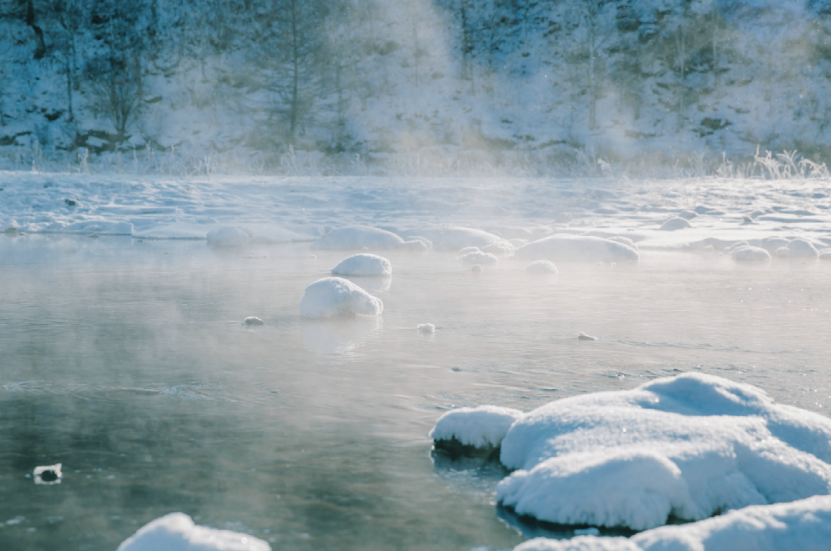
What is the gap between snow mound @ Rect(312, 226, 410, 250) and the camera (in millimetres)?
9312

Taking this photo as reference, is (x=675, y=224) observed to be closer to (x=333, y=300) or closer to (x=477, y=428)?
(x=333, y=300)

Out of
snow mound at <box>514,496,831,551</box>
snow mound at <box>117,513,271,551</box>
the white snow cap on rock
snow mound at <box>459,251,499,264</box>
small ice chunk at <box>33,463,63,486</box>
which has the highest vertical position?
snow mound at <box>117,513,271,551</box>

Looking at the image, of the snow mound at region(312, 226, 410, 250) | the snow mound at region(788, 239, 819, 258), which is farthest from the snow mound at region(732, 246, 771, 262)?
the snow mound at region(312, 226, 410, 250)

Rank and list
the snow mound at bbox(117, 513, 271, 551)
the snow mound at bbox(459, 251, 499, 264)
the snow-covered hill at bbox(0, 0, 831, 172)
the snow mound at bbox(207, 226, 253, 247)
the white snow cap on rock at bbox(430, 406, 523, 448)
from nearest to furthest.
A: the snow mound at bbox(117, 513, 271, 551)
the white snow cap on rock at bbox(430, 406, 523, 448)
the snow mound at bbox(459, 251, 499, 264)
the snow mound at bbox(207, 226, 253, 247)
the snow-covered hill at bbox(0, 0, 831, 172)

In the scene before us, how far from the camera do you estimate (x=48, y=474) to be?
2.19m

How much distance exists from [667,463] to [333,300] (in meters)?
2.79

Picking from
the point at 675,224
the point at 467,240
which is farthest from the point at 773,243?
the point at 467,240

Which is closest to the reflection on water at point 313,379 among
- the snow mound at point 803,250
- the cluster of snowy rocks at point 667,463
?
the cluster of snowy rocks at point 667,463

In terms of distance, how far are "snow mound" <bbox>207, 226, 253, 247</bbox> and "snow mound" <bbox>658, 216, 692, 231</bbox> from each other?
5.17 meters

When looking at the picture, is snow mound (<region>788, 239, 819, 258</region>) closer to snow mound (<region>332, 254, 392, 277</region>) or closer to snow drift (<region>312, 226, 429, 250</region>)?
snow drift (<region>312, 226, 429, 250</region>)

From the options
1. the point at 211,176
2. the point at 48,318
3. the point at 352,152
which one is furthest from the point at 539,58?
the point at 48,318

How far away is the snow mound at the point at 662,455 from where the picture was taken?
196cm

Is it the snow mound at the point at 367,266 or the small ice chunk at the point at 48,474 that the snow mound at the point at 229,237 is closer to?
the snow mound at the point at 367,266

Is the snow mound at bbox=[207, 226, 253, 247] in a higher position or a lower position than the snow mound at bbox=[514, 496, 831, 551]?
lower
